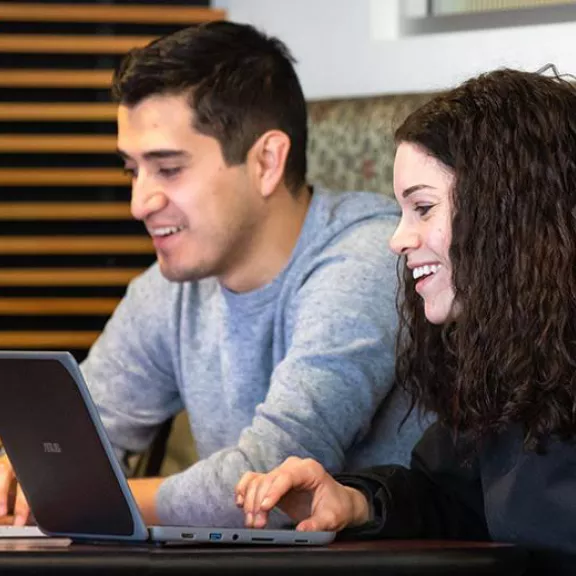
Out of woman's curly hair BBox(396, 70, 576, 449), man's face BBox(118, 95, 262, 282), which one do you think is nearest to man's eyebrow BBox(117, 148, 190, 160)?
man's face BBox(118, 95, 262, 282)

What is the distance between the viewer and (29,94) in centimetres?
392

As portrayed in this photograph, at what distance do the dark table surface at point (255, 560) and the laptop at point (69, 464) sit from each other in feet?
0.48

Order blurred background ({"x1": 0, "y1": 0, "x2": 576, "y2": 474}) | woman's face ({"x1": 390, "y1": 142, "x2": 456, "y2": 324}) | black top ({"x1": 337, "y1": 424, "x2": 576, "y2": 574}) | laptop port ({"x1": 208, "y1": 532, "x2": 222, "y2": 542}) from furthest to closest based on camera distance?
blurred background ({"x1": 0, "y1": 0, "x2": 576, "y2": 474})
woman's face ({"x1": 390, "y1": 142, "x2": 456, "y2": 324})
black top ({"x1": 337, "y1": 424, "x2": 576, "y2": 574})
laptop port ({"x1": 208, "y1": 532, "x2": 222, "y2": 542})

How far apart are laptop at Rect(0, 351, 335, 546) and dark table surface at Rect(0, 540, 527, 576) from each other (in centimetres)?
15

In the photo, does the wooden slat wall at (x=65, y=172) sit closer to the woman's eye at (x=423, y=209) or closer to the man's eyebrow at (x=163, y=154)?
the man's eyebrow at (x=163, y=154)

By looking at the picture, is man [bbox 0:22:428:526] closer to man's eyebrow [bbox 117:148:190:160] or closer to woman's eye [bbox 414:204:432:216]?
man's eyebrow [bbox 117:148:190:160]

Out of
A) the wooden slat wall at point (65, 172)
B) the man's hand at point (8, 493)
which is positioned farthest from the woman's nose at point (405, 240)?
the wooden slat wall at point (65, 172)

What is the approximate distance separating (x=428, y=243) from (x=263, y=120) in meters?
0.92

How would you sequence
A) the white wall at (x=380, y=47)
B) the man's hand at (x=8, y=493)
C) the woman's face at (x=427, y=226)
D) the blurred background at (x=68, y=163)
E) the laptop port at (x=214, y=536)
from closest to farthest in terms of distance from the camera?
the laptop port at (x=214, y=536) → the woman's face at (x=427, y=226) → the man's hand at (x=8, y=493) → the white wall at (x=380, y=47) → the blurred background at (x=68, y=163)

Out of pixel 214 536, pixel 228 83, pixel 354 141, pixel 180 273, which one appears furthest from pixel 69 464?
pixel 354 141

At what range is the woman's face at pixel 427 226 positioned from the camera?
1983mm

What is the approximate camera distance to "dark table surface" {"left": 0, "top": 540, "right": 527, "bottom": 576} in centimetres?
156

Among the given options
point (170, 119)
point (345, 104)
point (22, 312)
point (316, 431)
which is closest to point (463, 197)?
point (316, 431)

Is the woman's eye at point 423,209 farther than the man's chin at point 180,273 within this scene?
No
